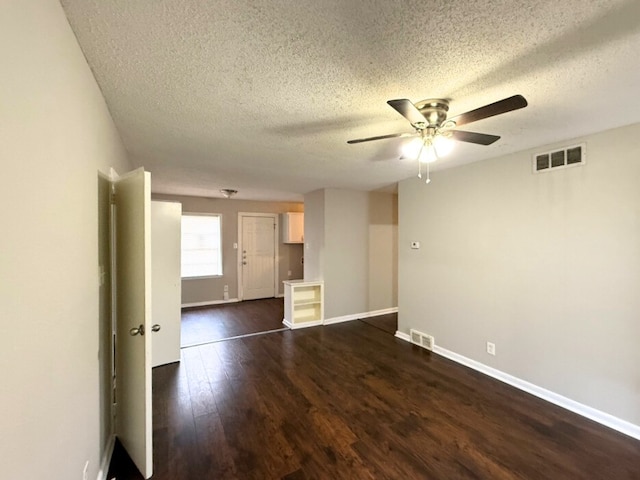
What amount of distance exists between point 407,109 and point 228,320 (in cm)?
482

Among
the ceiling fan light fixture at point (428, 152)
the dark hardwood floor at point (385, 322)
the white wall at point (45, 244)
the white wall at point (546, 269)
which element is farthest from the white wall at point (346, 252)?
the white wall at point (45, 244)

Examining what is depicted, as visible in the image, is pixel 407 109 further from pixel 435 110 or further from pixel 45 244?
pixel 45 244

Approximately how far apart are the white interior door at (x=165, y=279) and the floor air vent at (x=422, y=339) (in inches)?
124

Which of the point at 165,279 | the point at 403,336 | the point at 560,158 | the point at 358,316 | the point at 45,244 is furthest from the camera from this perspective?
the point at 358,316

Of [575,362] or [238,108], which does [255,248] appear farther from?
[575,362]

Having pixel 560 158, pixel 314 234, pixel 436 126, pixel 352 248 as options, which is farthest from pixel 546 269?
pixel 314 234

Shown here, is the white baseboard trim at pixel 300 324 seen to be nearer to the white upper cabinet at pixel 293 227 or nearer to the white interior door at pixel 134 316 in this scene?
the white upper cabinet at pixel 293 227

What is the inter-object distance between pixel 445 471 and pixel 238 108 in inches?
110

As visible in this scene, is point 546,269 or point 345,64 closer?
point 345,64

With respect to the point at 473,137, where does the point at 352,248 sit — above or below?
below

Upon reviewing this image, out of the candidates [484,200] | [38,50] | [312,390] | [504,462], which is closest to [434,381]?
[504,462]

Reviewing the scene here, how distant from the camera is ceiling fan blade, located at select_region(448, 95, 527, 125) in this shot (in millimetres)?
1352

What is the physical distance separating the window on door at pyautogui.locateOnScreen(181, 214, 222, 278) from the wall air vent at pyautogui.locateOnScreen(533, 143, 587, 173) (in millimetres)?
5848

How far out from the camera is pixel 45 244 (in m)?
0.97
